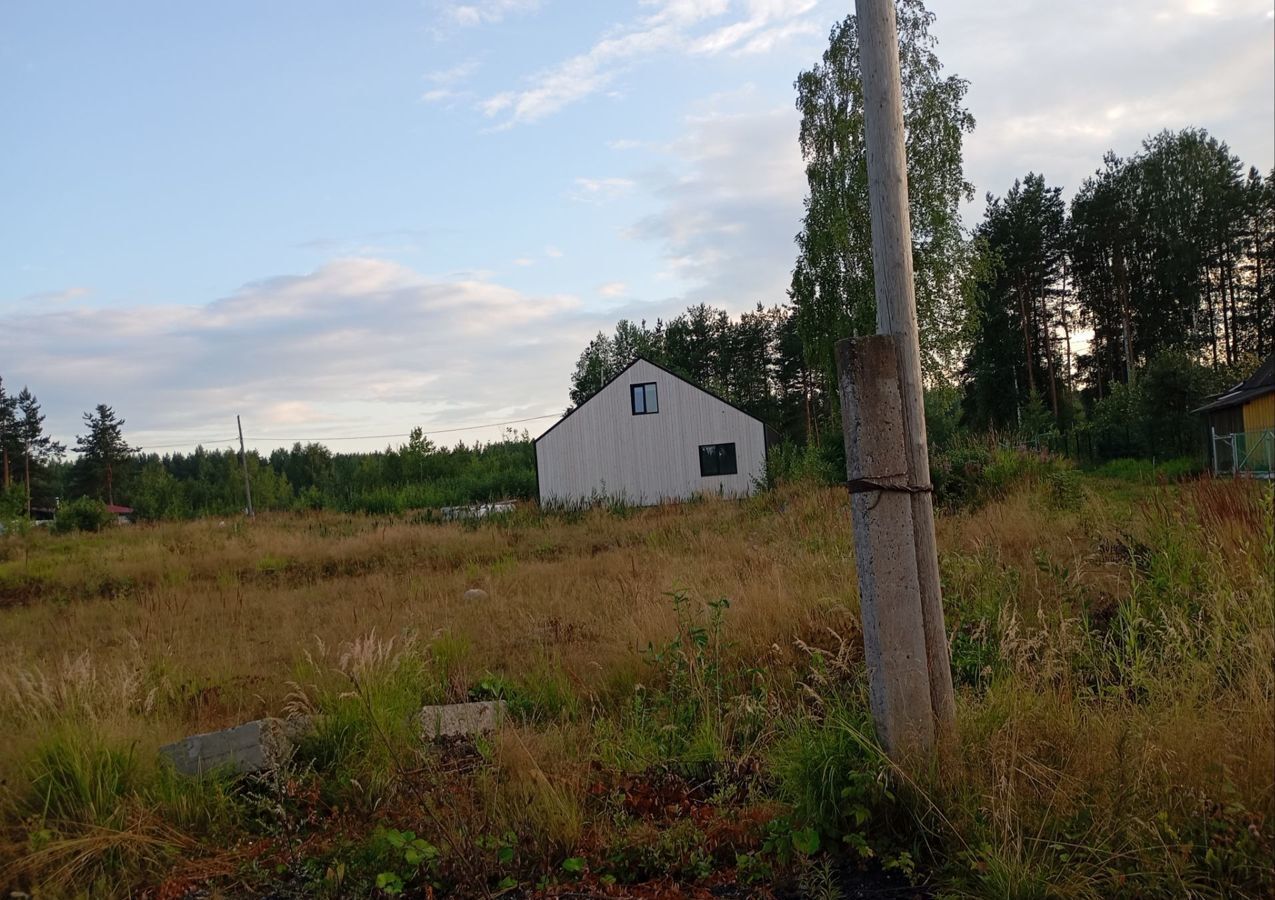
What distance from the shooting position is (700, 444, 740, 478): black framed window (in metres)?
32.9

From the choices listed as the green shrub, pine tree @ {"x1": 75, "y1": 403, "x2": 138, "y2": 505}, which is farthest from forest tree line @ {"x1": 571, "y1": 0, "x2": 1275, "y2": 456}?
pine tree @ {"x1": 75, "y1": 403, "x2": 138, "y2": 505}

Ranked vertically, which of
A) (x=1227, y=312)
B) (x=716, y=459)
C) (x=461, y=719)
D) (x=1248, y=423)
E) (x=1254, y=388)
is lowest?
(x=461, y=719)

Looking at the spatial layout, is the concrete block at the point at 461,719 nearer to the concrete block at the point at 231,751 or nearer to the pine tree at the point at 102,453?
the concrete block at the point at 231,751

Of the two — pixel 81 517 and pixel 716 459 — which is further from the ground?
pixel 716 459

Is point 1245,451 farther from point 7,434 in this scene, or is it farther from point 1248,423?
point 7,434

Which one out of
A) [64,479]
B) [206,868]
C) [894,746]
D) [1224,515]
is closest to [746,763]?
[894,746]

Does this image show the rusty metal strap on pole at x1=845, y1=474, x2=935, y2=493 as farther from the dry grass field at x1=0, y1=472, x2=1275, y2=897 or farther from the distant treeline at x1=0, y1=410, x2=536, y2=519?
the distant treeline at x1=0, y1=410, x2=536, y2=519

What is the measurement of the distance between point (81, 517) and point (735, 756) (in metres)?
34.3

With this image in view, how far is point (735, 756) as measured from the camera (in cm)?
418

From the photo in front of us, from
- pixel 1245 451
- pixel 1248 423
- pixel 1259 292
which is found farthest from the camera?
pixel 1259 292

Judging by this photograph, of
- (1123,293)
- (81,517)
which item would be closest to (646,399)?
(81,517)

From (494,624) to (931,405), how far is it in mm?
23894

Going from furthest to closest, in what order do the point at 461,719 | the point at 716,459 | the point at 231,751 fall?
the point at 716,459 → the point at 461,719 → the point at 231,751

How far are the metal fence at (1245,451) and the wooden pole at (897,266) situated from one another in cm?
1923
